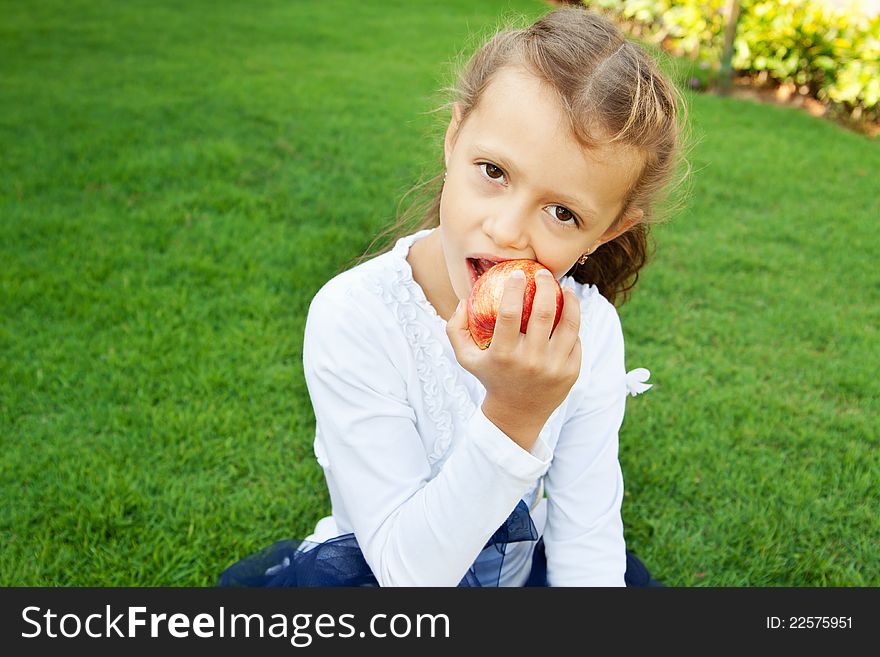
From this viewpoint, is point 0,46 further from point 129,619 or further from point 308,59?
point 129,619

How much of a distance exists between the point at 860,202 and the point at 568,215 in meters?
4.32

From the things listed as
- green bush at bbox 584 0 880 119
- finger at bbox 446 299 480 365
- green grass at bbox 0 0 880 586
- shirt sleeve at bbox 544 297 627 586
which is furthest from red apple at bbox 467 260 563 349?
green bush at bbox 584 0 880 119

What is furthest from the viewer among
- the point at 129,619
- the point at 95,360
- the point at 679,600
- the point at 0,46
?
the point at 0,46

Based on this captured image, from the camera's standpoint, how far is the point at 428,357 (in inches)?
69.9

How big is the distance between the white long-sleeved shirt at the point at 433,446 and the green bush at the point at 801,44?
566cm

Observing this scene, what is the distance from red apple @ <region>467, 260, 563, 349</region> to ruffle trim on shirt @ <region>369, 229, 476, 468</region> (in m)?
0.29

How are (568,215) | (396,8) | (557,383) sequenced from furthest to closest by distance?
(396,8) → (568,215) → (557,383)

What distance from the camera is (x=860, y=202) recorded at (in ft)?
17.0

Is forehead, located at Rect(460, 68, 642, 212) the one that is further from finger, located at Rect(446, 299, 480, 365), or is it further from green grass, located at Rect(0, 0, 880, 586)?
green grass, located at Rect(0, 0, 880, 586)

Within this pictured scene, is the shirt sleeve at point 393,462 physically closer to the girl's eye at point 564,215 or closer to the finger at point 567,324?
the finger at point 567,324

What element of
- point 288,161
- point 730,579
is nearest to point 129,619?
point 730,579

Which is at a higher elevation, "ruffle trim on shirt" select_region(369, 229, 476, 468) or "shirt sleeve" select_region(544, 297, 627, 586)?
"ruffle trim on shirt" select_region(369, 229, 476, 468)

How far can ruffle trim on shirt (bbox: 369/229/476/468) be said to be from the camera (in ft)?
5.79

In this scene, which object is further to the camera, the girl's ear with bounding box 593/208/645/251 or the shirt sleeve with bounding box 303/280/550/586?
the girl's ear with bounding box 593/208/645/251
